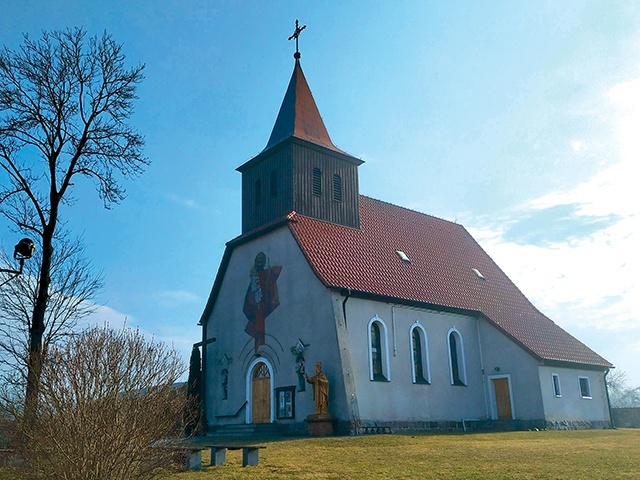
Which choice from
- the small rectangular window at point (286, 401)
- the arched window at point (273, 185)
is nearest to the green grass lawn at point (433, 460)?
the small rectangular window at point (286, 401)

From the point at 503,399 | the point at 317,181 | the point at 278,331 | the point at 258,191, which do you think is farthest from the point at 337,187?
the point at 503,399

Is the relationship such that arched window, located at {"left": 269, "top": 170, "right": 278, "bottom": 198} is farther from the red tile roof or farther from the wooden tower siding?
the red tile roof

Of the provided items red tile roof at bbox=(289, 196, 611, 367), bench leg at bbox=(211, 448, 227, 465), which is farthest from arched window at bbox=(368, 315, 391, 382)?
bench leg at bbox=(211, 448, 227, 465)

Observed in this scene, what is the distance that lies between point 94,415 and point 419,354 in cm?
1984

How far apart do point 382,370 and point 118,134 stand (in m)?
13.6

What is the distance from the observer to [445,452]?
1619 cm

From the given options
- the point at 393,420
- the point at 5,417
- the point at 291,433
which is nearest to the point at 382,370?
the point at 393,420

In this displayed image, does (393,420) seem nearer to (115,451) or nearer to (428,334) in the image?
(428,334)

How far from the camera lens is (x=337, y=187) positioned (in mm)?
30000

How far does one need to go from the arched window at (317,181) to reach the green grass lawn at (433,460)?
1249 centimetres

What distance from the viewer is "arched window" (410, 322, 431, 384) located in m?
27.1

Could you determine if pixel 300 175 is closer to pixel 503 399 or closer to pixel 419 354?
pixel 419 354

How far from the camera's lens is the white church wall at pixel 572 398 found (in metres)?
28.5

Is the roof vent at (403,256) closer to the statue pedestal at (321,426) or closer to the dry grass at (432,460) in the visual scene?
the statue pedestal at (321,426)
